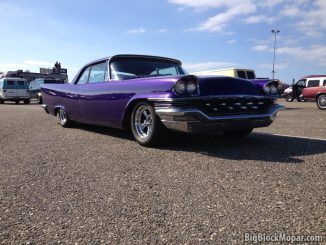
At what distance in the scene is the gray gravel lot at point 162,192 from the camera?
8.48 feet

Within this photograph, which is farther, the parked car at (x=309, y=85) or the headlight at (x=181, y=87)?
the parked car at (x=309, y=85)

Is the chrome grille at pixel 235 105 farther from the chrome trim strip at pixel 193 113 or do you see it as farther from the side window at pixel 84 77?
the side window at pixel 84 77

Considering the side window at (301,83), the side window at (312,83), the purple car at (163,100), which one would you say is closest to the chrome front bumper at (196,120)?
the purple car at (163,100)

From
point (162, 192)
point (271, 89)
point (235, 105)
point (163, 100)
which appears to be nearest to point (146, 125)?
point (163, 100)

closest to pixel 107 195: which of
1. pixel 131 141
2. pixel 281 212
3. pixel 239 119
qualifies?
pixel 281 212

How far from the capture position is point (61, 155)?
5180 millimetres

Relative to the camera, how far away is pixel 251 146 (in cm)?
547

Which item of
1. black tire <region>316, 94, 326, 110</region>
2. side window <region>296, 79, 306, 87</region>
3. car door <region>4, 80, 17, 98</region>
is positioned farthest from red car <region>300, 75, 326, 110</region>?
car door <region>4, 80, 17, 98</region>

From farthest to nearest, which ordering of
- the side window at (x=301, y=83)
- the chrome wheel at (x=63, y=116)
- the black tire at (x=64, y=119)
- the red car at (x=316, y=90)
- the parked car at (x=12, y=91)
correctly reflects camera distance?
the parked car at (x=12, y=91), the side window at (x=301, y=83), the red car at (x=316, y=90), the chrome wheel at (x=63, y=116), the black tire at (x=64, y=119)

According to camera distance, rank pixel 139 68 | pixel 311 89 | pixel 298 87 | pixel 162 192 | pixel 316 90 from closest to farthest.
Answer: pixel 162 192 < pixel 139 68 < pixel 316 90 < pixel 311 89 < pixel 298 87

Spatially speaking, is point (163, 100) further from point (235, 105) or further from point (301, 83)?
point (301, 83)

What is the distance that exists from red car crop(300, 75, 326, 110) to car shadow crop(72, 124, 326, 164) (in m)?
13.2

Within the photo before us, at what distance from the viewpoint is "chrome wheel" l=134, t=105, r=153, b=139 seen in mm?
5535

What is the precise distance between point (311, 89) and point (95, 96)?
58.3 ft
